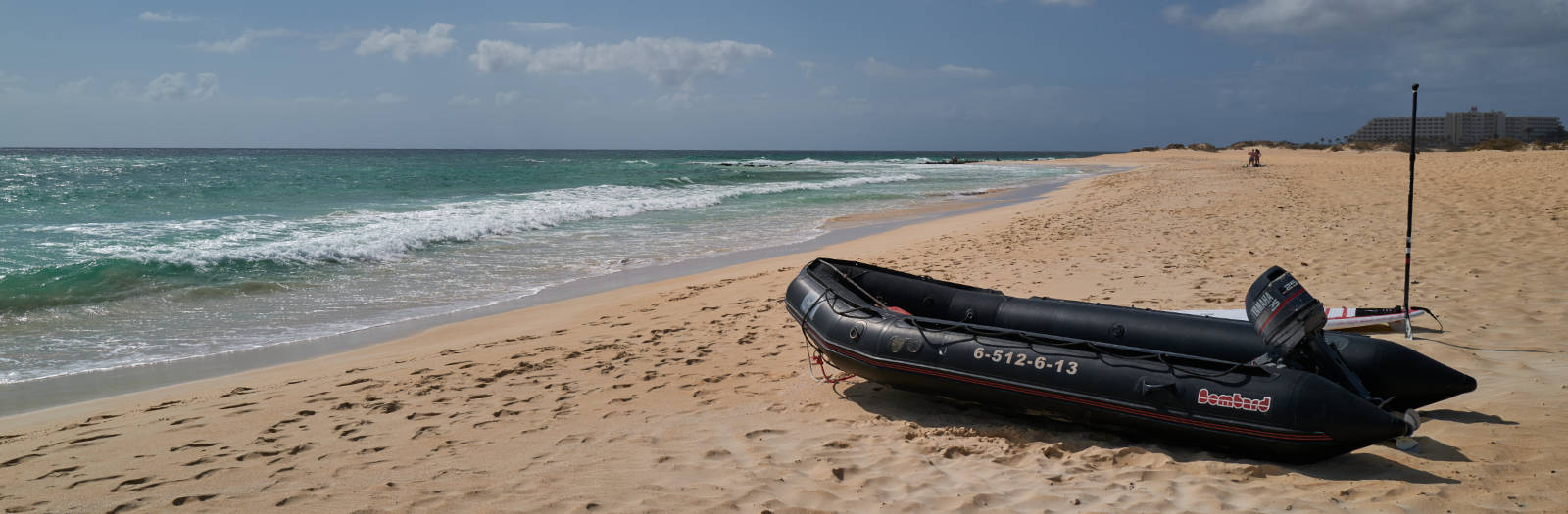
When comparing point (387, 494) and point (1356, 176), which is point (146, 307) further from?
point (1356, 176)

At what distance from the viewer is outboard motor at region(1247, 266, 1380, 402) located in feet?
13.0

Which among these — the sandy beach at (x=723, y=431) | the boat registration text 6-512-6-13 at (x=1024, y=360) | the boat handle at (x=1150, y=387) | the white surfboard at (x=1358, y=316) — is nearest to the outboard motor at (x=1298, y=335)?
the sandy beach at (x=723, y=431)

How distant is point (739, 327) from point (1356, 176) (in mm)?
18022

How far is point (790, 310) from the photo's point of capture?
5664mm

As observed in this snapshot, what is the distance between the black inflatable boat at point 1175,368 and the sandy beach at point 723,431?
0.53ft

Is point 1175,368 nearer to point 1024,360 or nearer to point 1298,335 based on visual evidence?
point 1298,335

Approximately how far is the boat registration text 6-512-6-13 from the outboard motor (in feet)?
3.17

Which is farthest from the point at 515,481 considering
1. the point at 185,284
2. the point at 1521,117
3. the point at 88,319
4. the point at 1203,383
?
the point at 1521,117

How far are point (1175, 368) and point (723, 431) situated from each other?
7.71ft

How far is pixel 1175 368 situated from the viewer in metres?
4.04

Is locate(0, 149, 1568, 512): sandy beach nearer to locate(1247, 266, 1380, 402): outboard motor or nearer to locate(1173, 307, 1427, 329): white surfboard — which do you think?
locate(1173, 307, 1427, 329): white surfboard

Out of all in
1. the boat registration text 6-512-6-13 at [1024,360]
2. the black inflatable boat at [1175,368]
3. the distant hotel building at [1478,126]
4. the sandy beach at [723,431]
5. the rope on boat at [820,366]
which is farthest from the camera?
the distant hotel building at [1478,126]

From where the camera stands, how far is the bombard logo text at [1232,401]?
12.2 ft

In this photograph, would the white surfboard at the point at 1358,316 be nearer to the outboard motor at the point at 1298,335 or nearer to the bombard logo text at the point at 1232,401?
the outboard motor at the point at 1298,335
